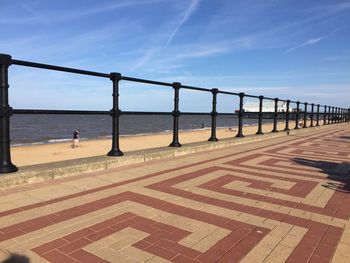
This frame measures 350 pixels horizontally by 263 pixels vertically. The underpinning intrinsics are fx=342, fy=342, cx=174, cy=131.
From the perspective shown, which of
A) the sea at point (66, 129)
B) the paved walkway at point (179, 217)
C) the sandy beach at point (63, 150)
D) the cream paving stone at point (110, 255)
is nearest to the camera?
the cream paving stone at point (110, 255)

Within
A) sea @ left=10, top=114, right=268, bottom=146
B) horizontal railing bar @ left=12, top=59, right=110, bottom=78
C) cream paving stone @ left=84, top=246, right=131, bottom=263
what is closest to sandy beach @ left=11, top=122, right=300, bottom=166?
sea @ left=10, top=114, right=268, bottom=146

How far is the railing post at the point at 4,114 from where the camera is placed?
155 inches

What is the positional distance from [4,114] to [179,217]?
2358mm

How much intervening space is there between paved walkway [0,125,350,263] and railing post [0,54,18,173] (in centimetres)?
35

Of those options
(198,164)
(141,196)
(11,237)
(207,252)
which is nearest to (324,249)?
(207,252)

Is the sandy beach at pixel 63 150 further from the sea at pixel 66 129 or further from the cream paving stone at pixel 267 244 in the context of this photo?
the cream paving stone at pixel 267 244

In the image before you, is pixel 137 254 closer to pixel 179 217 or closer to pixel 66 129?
pixel 179 217

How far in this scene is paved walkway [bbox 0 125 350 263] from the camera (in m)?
2.55

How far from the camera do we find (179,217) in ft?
10.8

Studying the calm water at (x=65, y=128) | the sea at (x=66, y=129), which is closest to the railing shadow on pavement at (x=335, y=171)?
the sea at (x=66, y=129)

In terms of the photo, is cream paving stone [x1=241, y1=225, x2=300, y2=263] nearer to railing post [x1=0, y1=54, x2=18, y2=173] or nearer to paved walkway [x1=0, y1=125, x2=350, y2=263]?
paved walkway [x1=0, y1=125, x2=350, y2=263]

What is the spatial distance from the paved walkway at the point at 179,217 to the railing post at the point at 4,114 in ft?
1.15

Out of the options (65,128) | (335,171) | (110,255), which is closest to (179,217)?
(110,255)

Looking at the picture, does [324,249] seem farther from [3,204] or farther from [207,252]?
[3,204]
